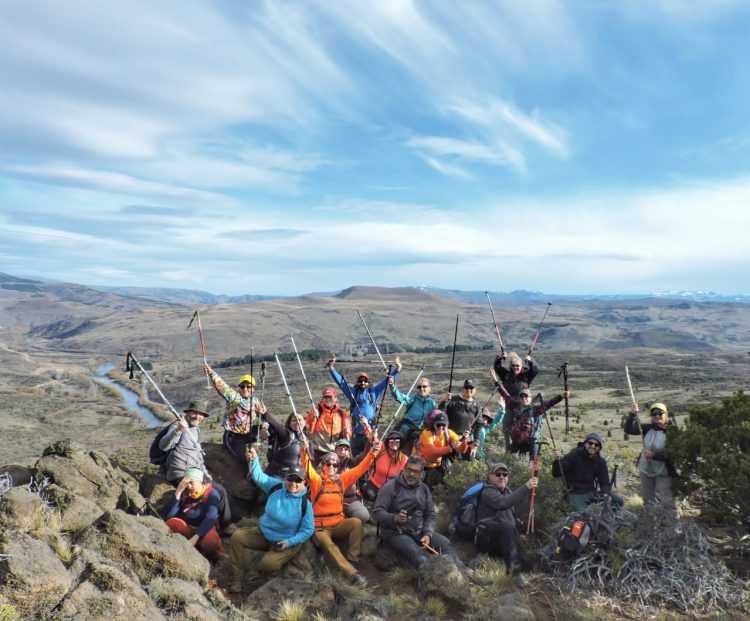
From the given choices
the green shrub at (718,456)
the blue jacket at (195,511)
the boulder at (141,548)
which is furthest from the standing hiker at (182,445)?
the green shrub at (718,456)

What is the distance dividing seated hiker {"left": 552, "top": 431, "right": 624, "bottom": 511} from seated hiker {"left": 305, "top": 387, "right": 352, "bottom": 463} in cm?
465

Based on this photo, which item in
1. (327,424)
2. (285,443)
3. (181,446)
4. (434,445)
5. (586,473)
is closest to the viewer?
(181,446)

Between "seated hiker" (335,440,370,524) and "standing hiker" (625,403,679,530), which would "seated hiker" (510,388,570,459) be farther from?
"seated hiker" (335,440,370,524)

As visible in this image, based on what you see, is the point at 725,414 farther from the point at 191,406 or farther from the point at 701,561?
the point at 191,406

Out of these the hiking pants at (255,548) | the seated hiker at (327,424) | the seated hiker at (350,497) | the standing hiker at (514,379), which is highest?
the standing hiker at (514,379)

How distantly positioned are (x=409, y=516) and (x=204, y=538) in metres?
3.47

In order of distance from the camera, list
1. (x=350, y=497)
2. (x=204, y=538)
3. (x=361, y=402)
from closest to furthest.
→ 1. (x=204, y=538)
2. (x=350, y=497)
3. (x=361, y=402)

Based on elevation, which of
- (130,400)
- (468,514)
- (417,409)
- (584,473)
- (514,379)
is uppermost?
(514,379)

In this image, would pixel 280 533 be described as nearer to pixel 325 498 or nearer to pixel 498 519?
pixel 325 498

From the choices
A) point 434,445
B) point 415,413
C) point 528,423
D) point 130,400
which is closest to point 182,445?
point 434,445

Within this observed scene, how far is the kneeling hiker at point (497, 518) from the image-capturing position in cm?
872

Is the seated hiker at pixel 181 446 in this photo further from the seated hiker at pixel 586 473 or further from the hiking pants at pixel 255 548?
the seated hiker at pixel 586 473

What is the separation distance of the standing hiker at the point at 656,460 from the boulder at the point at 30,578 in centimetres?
930

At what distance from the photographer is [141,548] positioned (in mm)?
6902
